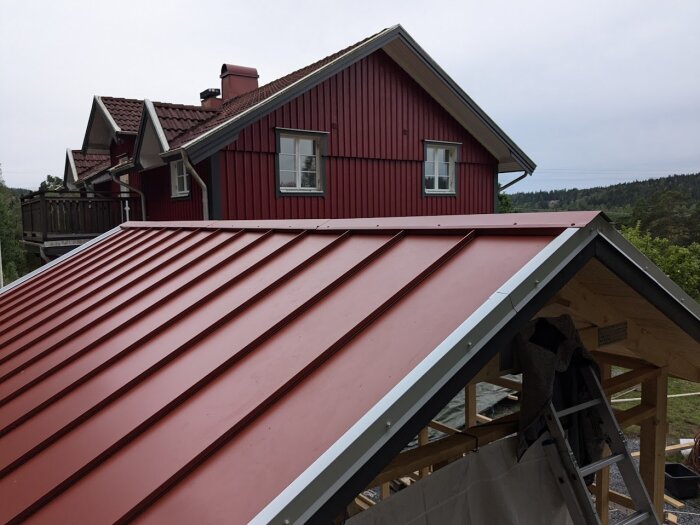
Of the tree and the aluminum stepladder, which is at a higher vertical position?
the tree

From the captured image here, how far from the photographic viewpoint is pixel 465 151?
15.0 meters

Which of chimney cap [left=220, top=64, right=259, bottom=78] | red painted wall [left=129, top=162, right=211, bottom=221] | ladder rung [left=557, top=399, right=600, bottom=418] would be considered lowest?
ladder rung [left=557, top=399, right=600, bottom=418]

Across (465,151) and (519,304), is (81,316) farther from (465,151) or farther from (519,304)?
(465,151)

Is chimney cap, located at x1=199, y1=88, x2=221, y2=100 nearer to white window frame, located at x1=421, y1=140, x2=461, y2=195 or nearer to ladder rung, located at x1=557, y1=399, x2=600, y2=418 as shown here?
white window frame, located at x1=421, y1=140, x2=461, y2=195

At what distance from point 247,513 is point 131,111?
53.1ft

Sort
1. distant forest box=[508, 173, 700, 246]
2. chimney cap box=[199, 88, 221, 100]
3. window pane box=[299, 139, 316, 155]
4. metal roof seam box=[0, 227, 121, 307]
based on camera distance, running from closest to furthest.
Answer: metal roof seam box=[0, 227, 121, 307], window pane box=[299, 139, 316, 155], chimney cap box=[199, 88, 221, 100], distant forest box=[508, 173, 700, 246]

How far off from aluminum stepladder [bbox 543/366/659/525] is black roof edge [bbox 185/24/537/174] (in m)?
8.67

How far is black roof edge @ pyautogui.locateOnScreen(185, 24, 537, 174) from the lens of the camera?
10.2 m

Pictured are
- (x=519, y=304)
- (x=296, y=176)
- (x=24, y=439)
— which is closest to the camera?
(x=519, y=304)

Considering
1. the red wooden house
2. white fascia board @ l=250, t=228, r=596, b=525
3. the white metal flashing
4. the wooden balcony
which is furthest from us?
the white metal flashing

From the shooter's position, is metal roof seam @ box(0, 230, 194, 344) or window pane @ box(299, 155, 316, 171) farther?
window pane @ box(299, 155, 316, 171)

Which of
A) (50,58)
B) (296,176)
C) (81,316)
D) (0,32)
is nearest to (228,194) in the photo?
(296,176)

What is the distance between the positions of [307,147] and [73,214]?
6272mm

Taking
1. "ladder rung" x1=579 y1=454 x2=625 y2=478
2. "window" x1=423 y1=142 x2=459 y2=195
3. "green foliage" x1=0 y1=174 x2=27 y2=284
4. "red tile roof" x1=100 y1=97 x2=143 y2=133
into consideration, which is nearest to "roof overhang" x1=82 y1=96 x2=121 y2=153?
"red tile roof" x1=100 y1=97 x2=143 y2=133
